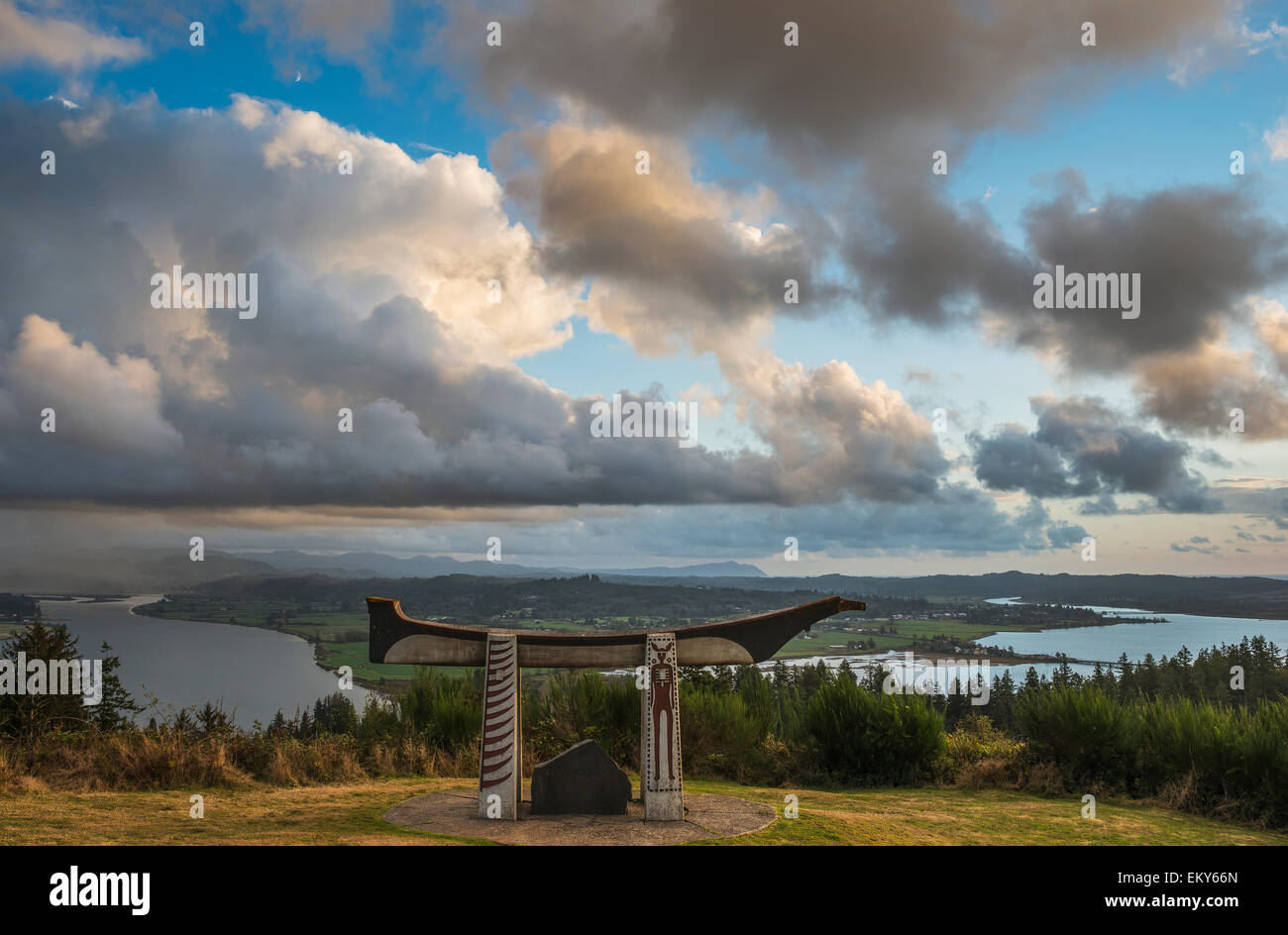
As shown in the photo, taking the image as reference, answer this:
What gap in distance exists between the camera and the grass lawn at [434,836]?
6.55 metres

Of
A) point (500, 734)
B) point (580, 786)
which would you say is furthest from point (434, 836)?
point (580, 786)

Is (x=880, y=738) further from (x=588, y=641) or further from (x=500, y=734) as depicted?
(x=500, y=734)

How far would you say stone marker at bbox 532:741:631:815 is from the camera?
754cm

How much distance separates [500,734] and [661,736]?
1588 mm

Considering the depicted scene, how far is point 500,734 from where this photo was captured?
7543 millimetres

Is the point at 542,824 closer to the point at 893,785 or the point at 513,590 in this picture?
the point at 893,785

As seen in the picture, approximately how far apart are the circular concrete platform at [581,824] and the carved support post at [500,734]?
7.2 inches

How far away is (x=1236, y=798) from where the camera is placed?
932 cm

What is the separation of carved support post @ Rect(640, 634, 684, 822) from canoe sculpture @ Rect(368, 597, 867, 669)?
0.16 metres

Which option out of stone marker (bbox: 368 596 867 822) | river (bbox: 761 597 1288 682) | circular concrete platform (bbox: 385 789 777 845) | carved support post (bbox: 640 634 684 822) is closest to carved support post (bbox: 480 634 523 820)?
stone marker (bbox: 368 596 867 822)

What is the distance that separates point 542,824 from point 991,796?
6.29 m

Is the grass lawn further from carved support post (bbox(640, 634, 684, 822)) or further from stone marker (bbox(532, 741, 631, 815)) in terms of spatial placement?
stone marker (bbox(532, 741, 631, 815))

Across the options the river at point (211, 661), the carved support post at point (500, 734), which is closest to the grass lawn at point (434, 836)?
the carved support post at point (500, 734)

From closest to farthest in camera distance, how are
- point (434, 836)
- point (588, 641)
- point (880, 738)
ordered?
1. point (434, 836)
2. point (588, 641)
3. point (880, 738)
